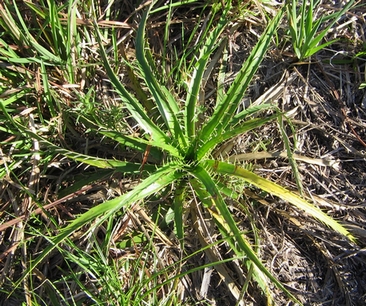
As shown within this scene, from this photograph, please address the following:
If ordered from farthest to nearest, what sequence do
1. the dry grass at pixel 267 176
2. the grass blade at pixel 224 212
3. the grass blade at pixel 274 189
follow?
the dry grass at pixel 267 176 → the grass blade at pixel 274 189 → the grass blade at pixel 224 212

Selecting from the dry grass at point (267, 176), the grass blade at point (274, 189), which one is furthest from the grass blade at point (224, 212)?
the dry grass at point (267, 176)

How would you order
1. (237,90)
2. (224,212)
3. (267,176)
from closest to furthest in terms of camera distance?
(224,212) → (237,90) → (267,176)

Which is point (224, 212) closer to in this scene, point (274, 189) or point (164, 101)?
point (274, 189)

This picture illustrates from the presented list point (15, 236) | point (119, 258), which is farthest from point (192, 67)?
point (15, 236)

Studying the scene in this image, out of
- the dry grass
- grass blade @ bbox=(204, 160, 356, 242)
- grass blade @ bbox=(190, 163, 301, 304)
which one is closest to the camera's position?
grass blade @ bbox=(190, 163, 301, 304)

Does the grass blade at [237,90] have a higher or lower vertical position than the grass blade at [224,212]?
higher

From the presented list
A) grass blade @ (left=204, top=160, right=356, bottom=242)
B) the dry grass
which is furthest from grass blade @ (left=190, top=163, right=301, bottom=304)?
the dry grass

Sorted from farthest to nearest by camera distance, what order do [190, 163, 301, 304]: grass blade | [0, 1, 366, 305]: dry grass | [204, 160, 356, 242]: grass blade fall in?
1. [0, 1, 366, 305]: dry grass
2. [204, 160, 356, 242]: grass blade
3. [190, 163, 301, 304]: grass blade

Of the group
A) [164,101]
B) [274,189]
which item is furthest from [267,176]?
[164,101]

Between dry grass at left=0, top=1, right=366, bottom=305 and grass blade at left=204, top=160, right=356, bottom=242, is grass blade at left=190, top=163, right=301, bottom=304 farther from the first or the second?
dry grass at left=0, top=1, right=366, bottom=305

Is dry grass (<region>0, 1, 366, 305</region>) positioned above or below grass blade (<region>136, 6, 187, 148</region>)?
below

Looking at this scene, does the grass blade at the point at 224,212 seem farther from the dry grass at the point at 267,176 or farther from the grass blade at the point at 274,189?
the dry grass at the point at 267,176

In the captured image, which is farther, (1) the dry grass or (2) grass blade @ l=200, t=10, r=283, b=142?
(1) the dry grass
